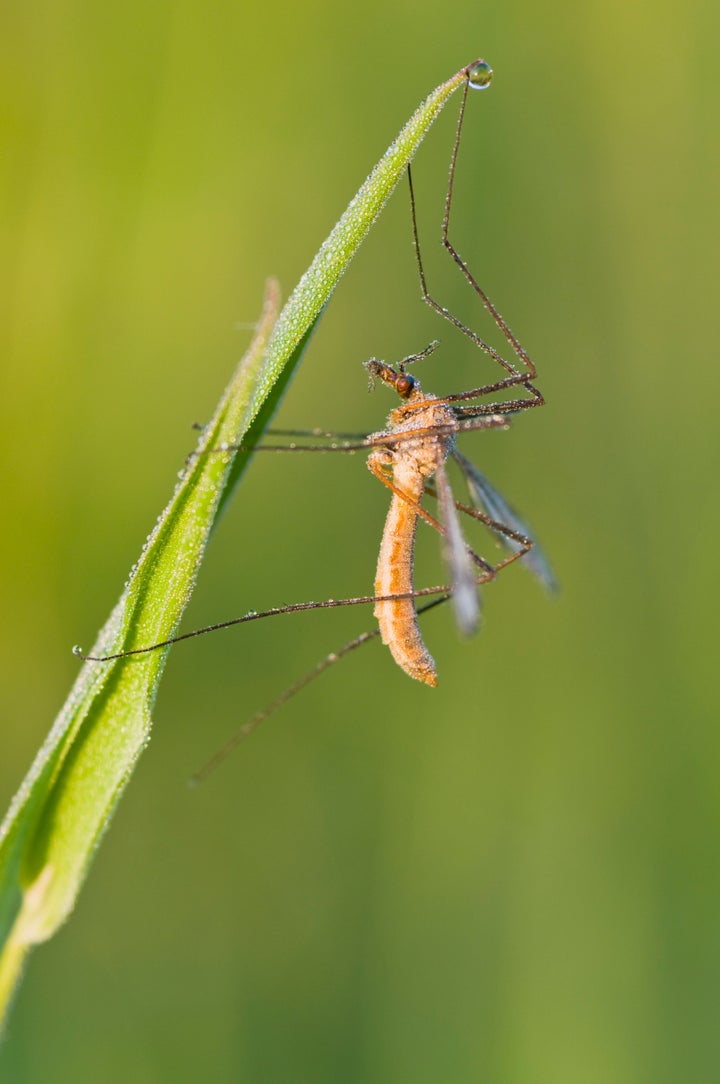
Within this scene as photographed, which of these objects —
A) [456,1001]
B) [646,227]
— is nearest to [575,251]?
[646,227]

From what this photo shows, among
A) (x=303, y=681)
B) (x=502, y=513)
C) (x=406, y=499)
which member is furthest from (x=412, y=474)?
(x=303, y=681)

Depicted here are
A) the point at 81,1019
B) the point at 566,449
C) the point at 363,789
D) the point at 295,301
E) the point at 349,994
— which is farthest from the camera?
the point at 566,449

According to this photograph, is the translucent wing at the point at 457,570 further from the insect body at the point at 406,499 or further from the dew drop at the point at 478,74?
the dew drop at the point at 478,74

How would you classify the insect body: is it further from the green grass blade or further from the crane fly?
the green grass blade

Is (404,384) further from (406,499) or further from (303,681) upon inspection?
(303,681)

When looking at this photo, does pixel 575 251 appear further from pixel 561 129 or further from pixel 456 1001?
pixel 456 1001

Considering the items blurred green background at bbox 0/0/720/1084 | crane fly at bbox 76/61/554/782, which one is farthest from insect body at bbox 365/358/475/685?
blurred green background at bbox 0/0/720/1084
